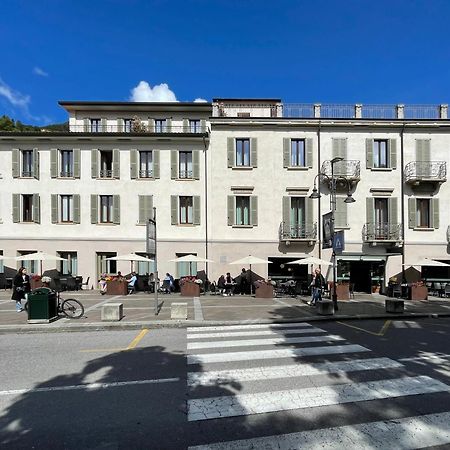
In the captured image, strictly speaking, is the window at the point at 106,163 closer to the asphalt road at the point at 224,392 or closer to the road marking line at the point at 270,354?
the asphalt road at the point at 224,392

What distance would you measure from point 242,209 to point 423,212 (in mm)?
11960

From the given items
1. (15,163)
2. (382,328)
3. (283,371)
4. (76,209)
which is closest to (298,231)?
(382,328)

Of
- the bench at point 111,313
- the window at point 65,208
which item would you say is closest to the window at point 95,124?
the window at point 65,208

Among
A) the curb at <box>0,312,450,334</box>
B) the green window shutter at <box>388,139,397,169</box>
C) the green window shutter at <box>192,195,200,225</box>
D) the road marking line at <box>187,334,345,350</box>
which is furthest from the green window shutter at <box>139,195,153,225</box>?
the green window shutter at <box>388,139,397,169</box>

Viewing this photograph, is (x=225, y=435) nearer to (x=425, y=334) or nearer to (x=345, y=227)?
(x=425, y=334)

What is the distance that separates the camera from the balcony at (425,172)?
20594 mm

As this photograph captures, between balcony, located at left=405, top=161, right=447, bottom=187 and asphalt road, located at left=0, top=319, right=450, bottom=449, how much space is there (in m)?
15.2

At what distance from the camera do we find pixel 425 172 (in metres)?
20.8

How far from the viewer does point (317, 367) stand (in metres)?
6.08

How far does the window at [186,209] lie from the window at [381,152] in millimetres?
12755

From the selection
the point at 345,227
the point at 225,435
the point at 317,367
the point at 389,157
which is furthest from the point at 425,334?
the point at 389,157

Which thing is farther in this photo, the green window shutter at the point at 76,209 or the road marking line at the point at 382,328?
the green window shutter at the point at 76,209

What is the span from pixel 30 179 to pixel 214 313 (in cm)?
1642

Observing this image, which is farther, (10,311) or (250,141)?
(250,141)
